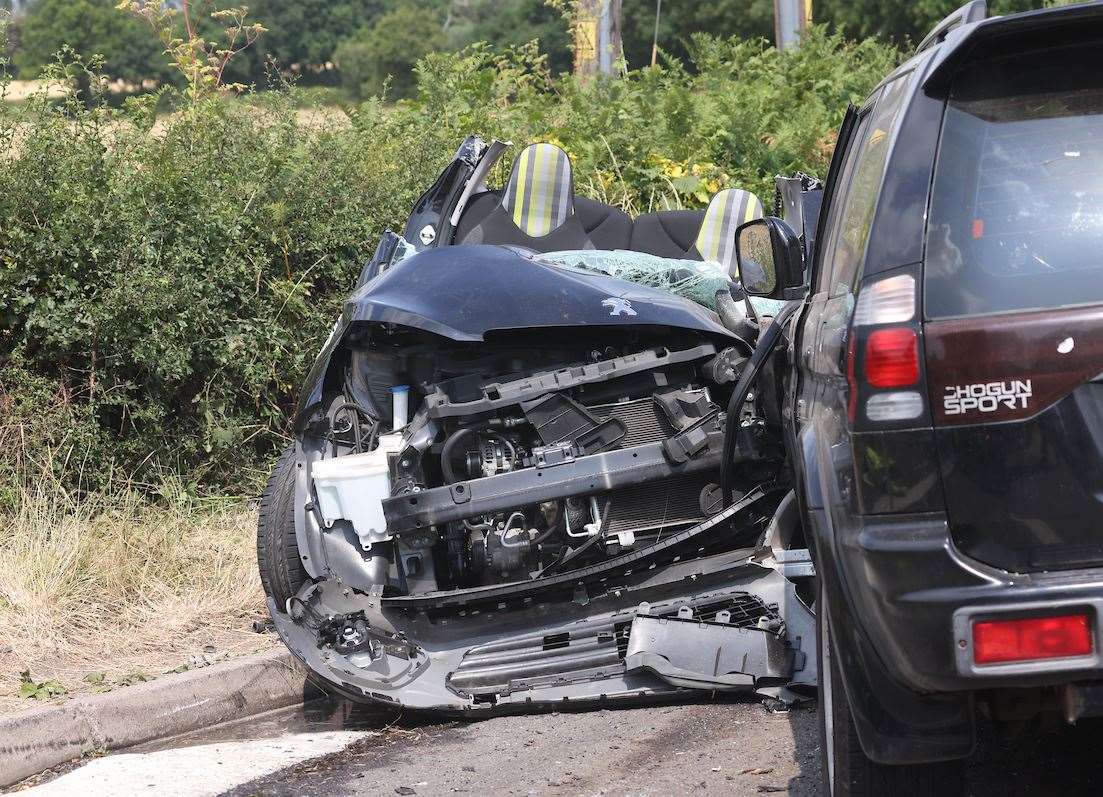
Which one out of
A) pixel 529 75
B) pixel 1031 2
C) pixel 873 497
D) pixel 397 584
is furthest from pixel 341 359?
pixel 1031 2

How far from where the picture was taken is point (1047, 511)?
2.51 metres

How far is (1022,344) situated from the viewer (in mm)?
2498

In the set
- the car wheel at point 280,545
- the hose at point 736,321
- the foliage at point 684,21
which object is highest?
the foliage at point 684,21

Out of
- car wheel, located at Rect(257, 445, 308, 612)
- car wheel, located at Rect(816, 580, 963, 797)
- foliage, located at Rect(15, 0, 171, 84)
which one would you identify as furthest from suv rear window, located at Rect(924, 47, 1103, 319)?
foliage, located at Rect(15, 0, 171, 84)

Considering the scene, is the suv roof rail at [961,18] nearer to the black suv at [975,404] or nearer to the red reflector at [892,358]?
the black suv at [975,404]

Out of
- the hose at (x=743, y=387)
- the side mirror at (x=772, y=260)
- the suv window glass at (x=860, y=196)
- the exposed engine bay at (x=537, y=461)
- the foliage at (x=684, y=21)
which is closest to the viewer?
the suv window glass at (x=860, y=196)

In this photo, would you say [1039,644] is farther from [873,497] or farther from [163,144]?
[163,144]

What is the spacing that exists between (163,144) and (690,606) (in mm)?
4468

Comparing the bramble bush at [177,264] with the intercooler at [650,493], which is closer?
the intercooler at [650,493]

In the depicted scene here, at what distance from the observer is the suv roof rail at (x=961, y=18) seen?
9.66 ft

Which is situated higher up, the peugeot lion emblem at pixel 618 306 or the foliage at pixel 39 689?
the peugeot lion emblem at pixel 618 306

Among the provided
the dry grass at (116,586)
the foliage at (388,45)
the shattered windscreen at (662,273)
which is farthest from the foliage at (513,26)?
the shattered windscreen at (662,273)

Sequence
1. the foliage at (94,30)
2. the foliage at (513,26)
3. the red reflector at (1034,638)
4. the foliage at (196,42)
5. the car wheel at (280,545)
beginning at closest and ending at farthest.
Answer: the red reflector at (1034,638)
the car wheel at (280,545)
the foliage at (196,42)
the foliage at (94,30)
the foliage at (513,26)

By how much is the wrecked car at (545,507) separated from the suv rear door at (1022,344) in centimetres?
198
